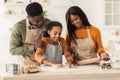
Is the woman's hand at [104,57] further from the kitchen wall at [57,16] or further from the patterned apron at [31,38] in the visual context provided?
the kitchen wall at [57,16]

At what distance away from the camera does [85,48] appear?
2.12m

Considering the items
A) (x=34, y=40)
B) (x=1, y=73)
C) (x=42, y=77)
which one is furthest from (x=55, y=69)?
(x=34, y=40)

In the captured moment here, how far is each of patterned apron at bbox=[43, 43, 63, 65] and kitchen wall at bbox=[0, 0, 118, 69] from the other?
7.63ft

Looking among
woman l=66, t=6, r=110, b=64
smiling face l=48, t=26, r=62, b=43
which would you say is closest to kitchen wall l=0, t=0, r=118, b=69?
A: woman l=66, t=6, r=110, b=64

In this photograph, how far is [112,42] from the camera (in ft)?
14.3

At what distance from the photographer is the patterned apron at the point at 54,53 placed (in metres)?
2.04

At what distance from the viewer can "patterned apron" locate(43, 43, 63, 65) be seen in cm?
204

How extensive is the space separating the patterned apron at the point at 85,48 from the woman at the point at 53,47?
4.1 inches

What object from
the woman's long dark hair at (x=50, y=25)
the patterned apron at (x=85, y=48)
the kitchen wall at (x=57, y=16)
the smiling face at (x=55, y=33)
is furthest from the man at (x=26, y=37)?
the kitchen wall at (x=57, y=16)

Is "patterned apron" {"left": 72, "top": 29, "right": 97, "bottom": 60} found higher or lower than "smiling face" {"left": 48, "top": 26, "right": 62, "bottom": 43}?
lower

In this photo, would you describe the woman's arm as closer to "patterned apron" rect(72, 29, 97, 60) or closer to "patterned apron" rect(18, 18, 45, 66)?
"patterned apron" rect(72, 29, 97, 60)

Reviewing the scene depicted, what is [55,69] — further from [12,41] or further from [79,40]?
[12,41]

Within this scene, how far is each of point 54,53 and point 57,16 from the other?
2.47 m

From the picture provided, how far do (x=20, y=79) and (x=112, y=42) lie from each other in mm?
2976
